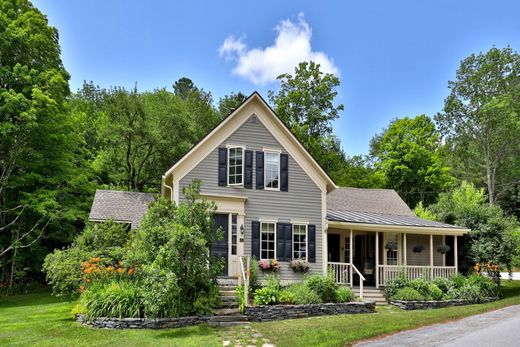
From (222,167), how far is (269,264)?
12.4ft

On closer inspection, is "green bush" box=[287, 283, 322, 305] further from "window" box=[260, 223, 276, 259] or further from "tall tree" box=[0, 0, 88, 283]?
"tall tree" box=[0, 0, 88, 283]

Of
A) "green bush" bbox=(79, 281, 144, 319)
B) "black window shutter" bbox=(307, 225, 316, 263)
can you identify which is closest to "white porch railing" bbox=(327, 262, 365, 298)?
"black window shutter" bbox=(307, 225, 316, 263)

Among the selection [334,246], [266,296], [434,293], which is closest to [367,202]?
[334,246]

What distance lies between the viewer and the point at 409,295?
1614 centimetres

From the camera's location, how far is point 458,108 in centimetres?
3806

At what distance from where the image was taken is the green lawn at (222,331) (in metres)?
10.2

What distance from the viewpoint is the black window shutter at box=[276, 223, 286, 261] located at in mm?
16406

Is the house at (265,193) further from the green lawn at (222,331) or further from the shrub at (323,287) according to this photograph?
the green lawn at (222,331)

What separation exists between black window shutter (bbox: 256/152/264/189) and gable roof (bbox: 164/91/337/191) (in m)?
0.97

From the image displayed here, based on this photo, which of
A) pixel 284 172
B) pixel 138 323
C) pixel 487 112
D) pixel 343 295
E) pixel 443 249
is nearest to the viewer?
pixel 138 323

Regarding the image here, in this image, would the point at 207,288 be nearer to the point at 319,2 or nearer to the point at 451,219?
the point at 319,2

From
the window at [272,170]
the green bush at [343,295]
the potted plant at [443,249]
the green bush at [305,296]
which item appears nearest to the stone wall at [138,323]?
the green bush at [305,296]

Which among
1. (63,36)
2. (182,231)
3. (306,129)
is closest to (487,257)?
(182,231)

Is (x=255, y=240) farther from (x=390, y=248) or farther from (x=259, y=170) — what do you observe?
(x=390, y=248)
